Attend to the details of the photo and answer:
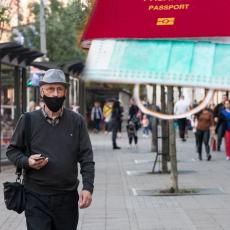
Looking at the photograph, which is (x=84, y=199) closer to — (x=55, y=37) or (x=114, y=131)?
(x=114, y=131)

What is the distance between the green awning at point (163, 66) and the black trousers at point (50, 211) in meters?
3.04

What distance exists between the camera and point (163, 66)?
89.6 inches

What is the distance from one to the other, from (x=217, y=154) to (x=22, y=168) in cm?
1776

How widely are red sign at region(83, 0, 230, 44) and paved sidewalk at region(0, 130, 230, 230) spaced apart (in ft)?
21.5

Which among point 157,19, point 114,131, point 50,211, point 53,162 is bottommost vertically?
point 114,131

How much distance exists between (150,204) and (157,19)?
8733 millimetres

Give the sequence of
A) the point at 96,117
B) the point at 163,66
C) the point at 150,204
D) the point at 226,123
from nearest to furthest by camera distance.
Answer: the point at 163,66 < the point at 150,204 < the point at 226,123 < the point at 96,117

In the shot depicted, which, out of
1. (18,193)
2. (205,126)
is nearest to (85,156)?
(18,193)

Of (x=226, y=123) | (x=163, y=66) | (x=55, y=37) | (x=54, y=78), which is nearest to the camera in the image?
(x=163, y=66)

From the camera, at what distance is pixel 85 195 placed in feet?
17.1

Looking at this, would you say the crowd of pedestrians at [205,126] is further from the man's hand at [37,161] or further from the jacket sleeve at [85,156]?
the man's hand at [37,161]

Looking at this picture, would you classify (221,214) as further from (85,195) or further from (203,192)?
(85,195)

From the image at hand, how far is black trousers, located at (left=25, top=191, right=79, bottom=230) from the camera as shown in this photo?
17.1ft

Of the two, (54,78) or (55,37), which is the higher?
(55,37)
